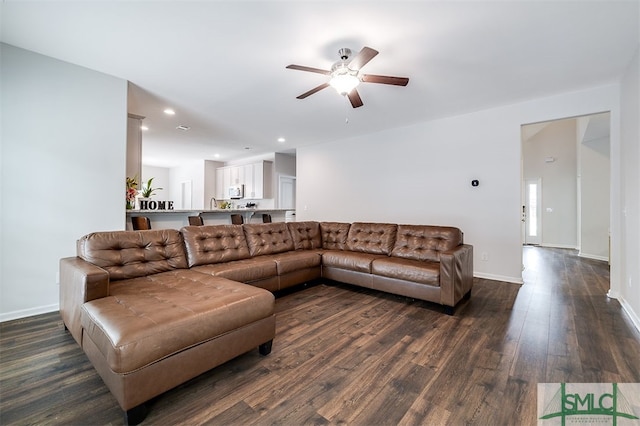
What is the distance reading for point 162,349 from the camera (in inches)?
55.0

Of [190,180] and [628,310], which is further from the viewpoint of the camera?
[190,180]

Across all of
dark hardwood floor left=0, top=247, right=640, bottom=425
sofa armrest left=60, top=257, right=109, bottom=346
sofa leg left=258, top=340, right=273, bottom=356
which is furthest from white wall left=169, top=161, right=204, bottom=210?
sofa leg left=258, top=340, right=273, bottom=356

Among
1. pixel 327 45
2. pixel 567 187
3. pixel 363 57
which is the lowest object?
pixel 567 187

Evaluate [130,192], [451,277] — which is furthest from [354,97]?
[130,192]

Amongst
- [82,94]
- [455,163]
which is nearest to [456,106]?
[455,163]

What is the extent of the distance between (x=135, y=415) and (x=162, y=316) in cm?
48

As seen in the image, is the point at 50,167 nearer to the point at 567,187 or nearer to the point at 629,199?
the point at 629,199

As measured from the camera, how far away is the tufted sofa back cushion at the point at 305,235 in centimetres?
424

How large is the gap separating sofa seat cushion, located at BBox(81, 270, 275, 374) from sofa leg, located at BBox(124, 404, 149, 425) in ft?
0.79

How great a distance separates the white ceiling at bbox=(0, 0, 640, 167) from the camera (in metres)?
2.05

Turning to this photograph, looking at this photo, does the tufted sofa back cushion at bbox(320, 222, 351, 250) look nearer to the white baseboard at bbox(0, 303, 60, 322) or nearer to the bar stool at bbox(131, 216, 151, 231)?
the bar stool at bbox(131, 216, 151, 231)

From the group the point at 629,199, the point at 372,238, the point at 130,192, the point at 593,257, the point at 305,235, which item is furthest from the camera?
the point at 593,257

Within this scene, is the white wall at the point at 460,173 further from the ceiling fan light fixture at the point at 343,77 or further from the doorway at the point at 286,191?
the ceiling fan light fixture at the point at 343,77

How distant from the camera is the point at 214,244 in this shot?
321cm
